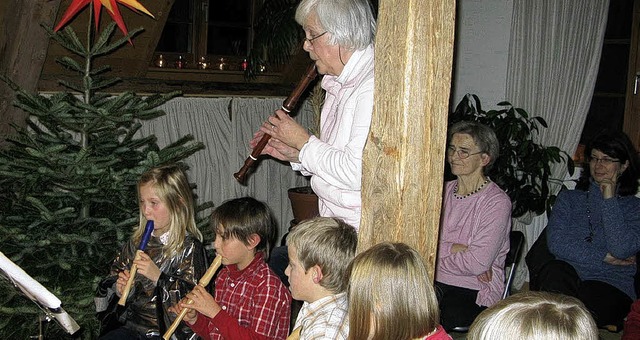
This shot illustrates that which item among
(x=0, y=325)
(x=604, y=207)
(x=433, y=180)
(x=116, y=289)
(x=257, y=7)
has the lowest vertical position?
(x=0, y=325)

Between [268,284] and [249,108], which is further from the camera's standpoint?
[249,108]

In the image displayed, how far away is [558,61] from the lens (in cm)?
522

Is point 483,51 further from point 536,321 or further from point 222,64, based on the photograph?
point 536,321

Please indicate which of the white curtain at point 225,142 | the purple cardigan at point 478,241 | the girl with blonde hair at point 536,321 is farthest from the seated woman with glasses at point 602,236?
the white curtain at point 225,142

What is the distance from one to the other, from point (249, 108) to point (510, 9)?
76.2 inches

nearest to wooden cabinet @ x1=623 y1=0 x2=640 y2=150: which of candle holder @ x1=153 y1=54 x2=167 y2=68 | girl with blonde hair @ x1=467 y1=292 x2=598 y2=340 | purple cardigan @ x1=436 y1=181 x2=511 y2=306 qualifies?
purple cardigan @ x1=436 y1=181 x2=511 y2=306

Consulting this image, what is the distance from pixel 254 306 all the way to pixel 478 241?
1.08 m

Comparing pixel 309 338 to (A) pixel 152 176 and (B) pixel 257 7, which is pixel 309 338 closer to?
(A) pixel 152 176

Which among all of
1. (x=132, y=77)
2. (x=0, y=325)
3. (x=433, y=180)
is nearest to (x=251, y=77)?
(x=132, y=77)

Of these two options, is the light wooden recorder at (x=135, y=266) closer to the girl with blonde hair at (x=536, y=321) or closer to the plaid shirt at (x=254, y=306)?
the plaid shirt at (x=254, y=306)

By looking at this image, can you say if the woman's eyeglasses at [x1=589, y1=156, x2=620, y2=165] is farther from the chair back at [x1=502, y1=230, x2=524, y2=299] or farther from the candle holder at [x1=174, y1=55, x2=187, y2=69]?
the candle holder at [x1=174, y1=55, x2=187, y2=69]

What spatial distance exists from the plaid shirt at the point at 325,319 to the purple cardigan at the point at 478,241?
115 centimetres

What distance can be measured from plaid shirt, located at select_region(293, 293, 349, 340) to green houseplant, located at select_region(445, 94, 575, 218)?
283cm

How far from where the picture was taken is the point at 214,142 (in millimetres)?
5438
